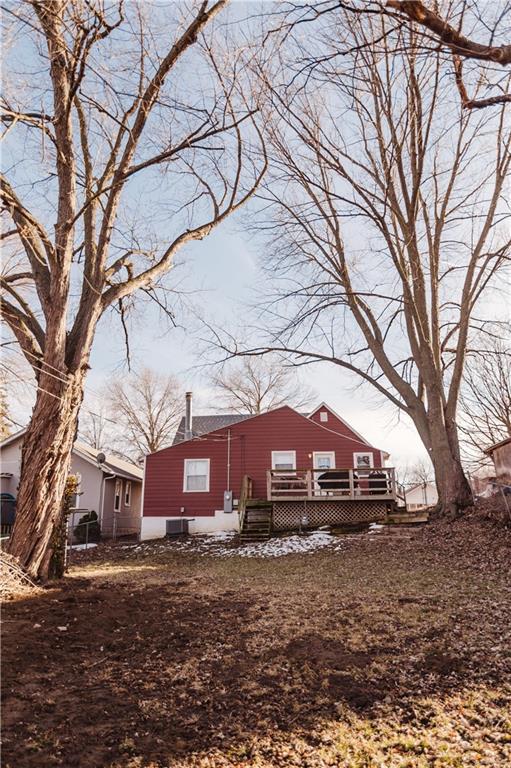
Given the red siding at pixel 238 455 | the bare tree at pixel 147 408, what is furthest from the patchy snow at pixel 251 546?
the bare tree at pixel 147 408

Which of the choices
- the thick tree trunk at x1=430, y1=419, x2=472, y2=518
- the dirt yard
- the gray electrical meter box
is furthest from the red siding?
the dirt yard

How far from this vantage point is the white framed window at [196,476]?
750 inches

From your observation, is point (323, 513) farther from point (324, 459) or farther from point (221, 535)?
point (221, 535)

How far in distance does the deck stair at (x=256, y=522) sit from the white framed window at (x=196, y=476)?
12.6ft

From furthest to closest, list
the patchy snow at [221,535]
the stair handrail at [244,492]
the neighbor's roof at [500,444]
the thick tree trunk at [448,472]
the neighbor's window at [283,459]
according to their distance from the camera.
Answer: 1. the neighbor's window at [283,459]
2. the stair handrail at [244,492]
3. the patchy snow at [221,535]
4. the thick tree trunk at [448,472]
5. the neighbor's roof at [500,444]

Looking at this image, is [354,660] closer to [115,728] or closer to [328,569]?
[115,728]

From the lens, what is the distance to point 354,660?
158 inches

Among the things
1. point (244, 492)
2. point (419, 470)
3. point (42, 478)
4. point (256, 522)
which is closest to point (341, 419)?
point (244, 492)

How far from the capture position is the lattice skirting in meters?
15.4

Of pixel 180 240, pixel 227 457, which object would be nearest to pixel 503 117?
pixel 180 240

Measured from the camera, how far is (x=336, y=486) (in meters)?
16.2

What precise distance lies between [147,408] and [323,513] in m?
22.3

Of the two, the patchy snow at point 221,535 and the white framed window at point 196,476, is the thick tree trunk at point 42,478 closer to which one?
the patchy snow at point 221,535

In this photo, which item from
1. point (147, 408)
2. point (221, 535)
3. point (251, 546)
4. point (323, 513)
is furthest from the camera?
point (147, 408)
